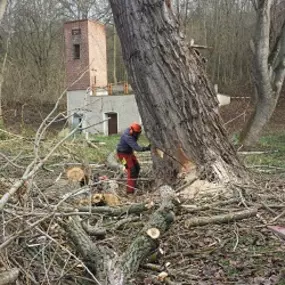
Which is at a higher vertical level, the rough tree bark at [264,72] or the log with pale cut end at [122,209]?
the rough tree bark at [264,72]

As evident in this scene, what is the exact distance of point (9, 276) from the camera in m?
2.99

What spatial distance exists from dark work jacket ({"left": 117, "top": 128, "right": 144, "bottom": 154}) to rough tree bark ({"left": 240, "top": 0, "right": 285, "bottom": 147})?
19.6 ft

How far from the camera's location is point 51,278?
3416 millimetres

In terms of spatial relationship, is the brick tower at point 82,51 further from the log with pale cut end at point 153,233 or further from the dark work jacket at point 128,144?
the log with pale cut end at point 153,233

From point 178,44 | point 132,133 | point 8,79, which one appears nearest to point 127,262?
point 178,44

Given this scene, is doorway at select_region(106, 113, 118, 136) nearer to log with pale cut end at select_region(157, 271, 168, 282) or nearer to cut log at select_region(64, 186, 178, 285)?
cut log at select_region(64, 186, 178, 285)

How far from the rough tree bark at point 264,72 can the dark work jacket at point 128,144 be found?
598 centimetres

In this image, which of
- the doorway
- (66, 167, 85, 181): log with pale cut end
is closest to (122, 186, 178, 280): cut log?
(66, 167, 85, 181): log with pale cut end

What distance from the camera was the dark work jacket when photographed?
25.7 feet

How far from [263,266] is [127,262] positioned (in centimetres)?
119

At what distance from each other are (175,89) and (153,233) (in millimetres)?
2497

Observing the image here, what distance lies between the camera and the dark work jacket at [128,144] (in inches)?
308

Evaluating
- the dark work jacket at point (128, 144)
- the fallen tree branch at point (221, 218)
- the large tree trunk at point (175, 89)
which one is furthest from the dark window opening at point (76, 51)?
the fallen tree branch at point (221, 218)

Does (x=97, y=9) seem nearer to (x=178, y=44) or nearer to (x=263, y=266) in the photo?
(x=178, y=44)
